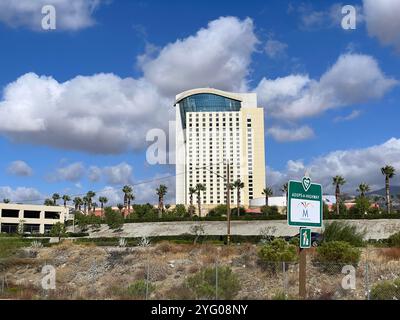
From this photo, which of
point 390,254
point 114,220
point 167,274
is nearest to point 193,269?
point 167,274

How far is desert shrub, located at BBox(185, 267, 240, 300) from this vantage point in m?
21.2

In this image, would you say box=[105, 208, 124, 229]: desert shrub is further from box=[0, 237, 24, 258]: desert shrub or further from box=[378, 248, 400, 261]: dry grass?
box=[378, 248, 400, 261]: dry grass

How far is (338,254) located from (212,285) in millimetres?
10122

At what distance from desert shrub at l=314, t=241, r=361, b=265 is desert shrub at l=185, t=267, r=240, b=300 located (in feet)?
26.2

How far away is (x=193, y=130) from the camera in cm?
19462

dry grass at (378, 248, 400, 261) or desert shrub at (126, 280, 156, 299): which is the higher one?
dry grass at (378, 248, 400, 261)

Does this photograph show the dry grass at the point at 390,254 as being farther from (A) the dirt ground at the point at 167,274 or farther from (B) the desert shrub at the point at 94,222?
(B) the desert shrub at the point at 94,222

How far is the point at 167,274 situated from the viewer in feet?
97.8

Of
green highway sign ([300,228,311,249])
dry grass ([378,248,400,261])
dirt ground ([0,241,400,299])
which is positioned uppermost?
green highway sign ([300,228,311,249])

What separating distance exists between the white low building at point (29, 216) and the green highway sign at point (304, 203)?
11015cm

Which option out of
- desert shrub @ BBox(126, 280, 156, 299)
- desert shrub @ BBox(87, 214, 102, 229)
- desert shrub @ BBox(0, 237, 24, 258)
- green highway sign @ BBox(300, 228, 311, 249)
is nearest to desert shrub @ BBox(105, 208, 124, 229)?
desert shrub @ BBox(87, 214, 102, 229)
